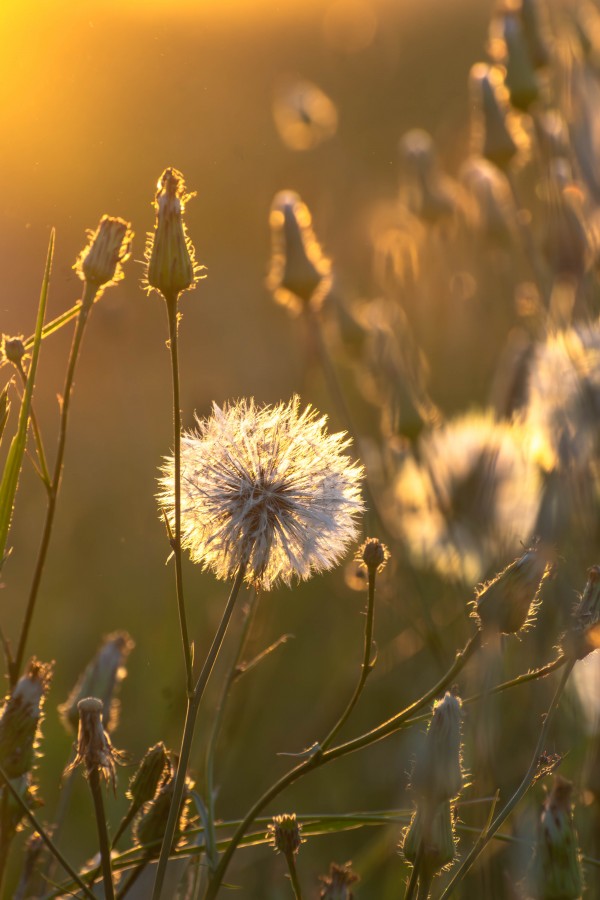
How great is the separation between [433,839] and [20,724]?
0.40m

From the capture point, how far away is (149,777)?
106cm

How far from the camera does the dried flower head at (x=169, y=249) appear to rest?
1.03m

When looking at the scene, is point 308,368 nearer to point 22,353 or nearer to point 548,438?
point 548,438

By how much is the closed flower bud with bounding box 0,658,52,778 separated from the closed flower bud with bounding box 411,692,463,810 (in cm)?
36

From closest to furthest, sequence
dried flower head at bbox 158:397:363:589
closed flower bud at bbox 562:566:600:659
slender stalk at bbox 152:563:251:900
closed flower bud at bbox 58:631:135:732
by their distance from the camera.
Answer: slender stalk at bbox 152:563:251:900
closed flower bud at bbox 562:566:600:659
dried flower head at bbox 158:397:363:589
closed flower bud at bbox 58:631:135:732

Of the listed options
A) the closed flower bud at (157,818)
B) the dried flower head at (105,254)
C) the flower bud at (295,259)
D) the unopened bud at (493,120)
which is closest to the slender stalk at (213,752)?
the closed flower bud at (157,818)

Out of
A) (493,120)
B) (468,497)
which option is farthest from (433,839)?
(493,120)

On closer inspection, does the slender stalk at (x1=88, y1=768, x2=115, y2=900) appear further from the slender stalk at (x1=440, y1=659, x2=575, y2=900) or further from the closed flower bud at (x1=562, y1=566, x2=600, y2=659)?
the closed flower bud at (x1=562, y1=566, x2=600, y2=659)

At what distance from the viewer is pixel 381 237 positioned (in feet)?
12.6

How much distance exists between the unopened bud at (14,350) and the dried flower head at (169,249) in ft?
0.47

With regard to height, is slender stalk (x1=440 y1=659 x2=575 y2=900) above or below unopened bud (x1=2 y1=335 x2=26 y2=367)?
below

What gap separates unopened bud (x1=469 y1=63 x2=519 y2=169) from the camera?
7.66 feet

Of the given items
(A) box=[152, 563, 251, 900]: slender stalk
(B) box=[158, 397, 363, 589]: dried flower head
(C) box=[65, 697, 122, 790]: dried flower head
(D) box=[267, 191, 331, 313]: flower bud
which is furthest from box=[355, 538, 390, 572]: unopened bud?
(D) box=[267, 191, 331, 313]: flower bud

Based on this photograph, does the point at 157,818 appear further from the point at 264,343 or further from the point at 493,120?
the point at 264,343
